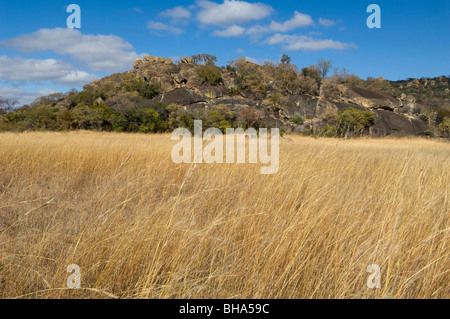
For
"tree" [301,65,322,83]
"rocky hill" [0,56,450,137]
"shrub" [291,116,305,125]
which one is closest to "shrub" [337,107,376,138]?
"rocky hill" [0,56,450,137]

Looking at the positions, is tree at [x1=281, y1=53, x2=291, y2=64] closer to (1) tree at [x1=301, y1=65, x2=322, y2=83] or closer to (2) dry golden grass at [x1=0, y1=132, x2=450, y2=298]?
(1) tree at [x1=301, y1=65, x2=322, y2=83]

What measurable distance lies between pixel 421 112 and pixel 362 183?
3684cm

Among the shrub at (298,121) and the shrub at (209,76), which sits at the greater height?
the shrub at (209,76)

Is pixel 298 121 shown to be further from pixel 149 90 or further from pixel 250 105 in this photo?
pixel 149 90

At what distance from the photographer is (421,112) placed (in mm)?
32594

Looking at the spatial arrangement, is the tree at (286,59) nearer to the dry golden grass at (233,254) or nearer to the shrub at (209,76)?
the shrub at (209,76)

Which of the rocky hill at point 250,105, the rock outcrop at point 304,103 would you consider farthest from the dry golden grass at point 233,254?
the rock outcrop at point 304,103

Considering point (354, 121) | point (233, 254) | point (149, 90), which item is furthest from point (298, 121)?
point (233, 254)

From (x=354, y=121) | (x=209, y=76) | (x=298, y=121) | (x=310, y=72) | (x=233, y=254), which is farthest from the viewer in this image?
(x=310, y=72)

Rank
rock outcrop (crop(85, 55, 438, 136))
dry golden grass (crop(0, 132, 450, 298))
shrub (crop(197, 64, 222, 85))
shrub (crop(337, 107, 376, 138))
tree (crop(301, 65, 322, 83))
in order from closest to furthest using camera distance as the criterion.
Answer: dry golden grass (crop(0, 132, 450, 298))
shrub (crop(337, 107, 376, 138))
rock outcrop (crop(85, 55, 438, 136))
shrub (crop(197, 64, 222, 85))
tree (crop(301, 65, 322, 83))
